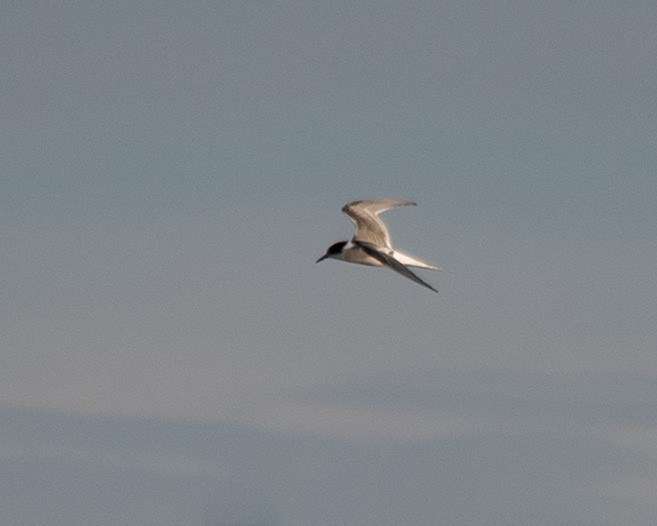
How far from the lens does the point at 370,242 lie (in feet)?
417

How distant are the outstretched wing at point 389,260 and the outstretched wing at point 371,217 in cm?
315

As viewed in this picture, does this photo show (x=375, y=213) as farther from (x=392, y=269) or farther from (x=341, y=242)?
(x=392, y=269)

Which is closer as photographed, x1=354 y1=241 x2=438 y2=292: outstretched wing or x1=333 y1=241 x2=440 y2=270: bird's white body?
x1=354 y1=241 x2=438 y2=292: outstretched wing

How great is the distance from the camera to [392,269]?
109 m

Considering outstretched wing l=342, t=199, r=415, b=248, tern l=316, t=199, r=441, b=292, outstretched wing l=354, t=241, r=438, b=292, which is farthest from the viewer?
outstretched wing l=342, t=199, r=415, b=248

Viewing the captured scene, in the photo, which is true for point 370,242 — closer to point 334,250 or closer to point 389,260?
point 334,250

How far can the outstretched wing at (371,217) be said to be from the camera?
128250mm

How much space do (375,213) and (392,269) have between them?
2191 centimetres

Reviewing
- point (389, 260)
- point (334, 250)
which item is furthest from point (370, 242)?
point (389, 260)

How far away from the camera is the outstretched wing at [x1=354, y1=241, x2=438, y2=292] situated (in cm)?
9706

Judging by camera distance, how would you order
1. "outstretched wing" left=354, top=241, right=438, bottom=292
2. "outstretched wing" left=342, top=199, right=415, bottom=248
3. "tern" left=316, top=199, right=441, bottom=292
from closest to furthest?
"outstretched wing" left=354, top=241, right=438, bottom=292 < "tern" left=316, top=199, right=441, bottom=292 < "outstretched wing" left=342, top=199, right=415, bottom=248

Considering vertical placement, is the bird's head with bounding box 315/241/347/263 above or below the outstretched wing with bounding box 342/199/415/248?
below

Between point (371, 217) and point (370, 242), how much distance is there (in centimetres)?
398

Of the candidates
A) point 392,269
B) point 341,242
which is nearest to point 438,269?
point 392,269
